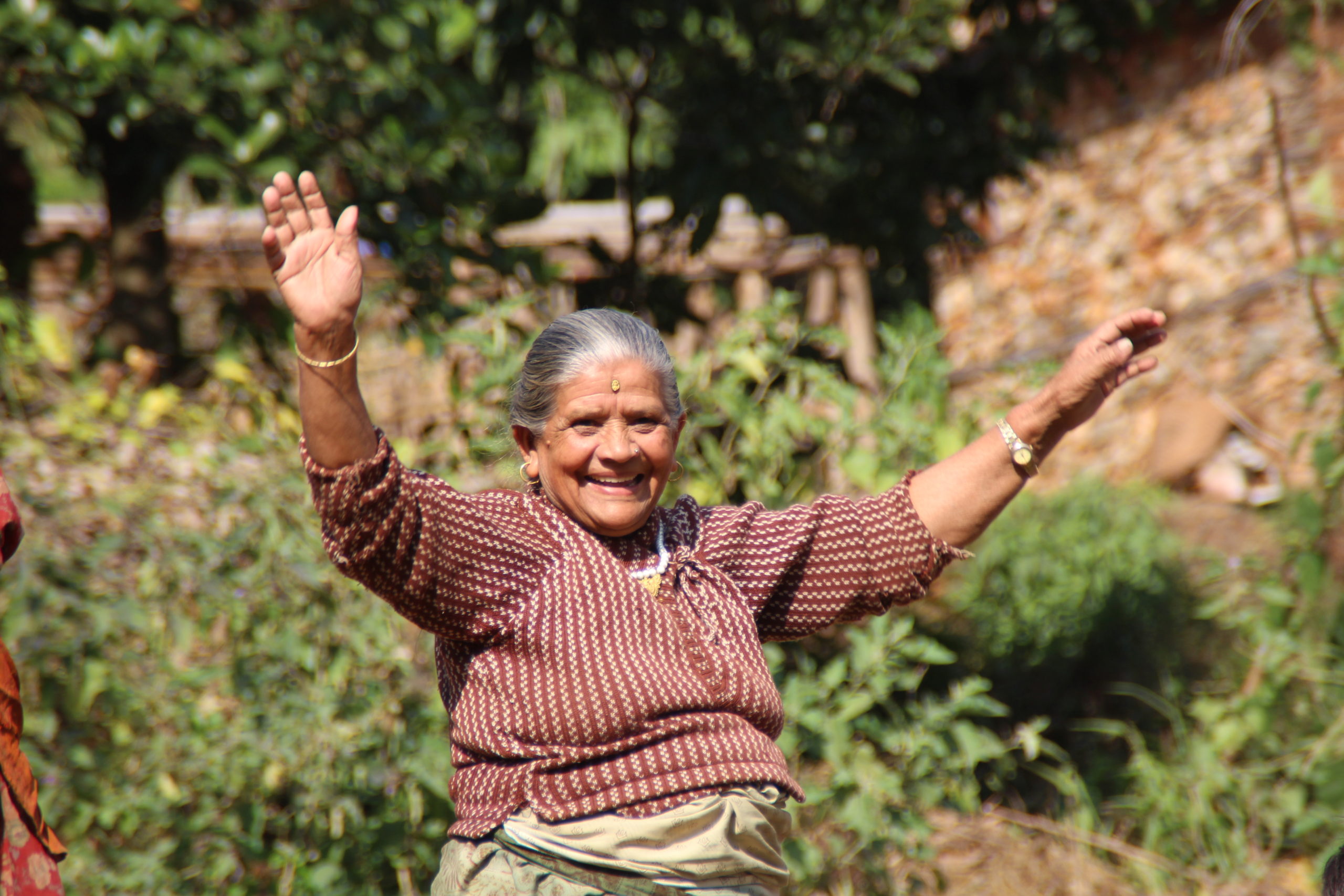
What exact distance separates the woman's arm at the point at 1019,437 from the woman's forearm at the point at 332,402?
928mm

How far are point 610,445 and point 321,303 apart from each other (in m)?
0.46

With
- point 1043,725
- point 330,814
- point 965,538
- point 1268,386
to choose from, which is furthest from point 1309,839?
point 1268,386

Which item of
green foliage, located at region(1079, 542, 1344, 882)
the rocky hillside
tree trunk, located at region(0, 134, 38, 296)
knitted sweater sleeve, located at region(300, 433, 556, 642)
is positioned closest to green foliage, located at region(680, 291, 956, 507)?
green foliage, located at region(1079, 542, 1344, 882)

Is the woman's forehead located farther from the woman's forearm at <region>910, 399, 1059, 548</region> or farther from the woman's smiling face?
the woman's forearm at <region>910, 399, 1059, 548</region>

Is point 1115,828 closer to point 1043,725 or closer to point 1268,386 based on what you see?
point 1043,725

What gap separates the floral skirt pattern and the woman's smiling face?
0.95 meters

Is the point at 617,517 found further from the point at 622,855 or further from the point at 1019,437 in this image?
the point at 1019,437

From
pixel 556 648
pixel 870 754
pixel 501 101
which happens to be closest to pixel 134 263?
pixel 501 101

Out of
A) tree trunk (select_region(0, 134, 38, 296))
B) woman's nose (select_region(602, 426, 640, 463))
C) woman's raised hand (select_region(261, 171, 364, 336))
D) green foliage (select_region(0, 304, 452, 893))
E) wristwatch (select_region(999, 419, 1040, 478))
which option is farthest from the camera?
tree trunk (select_region(0, 134, 38, 296))

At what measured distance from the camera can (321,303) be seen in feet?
4.77

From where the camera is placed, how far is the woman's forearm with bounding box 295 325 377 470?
1458mm

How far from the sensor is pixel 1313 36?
5398 millimetres

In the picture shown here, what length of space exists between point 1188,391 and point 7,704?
18.9 feet

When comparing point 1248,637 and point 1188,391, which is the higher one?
point 1188,391
